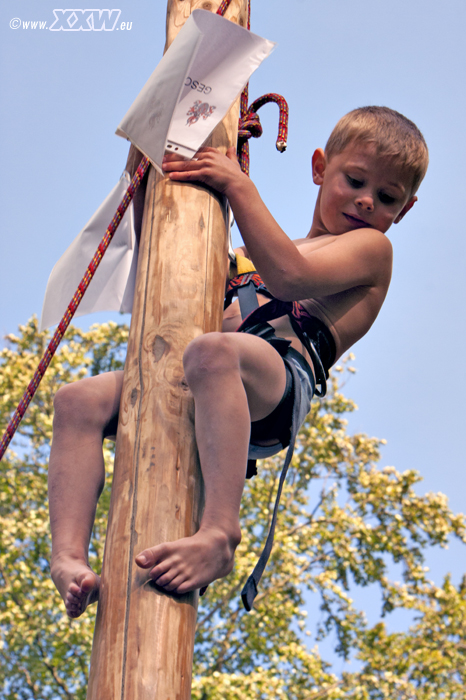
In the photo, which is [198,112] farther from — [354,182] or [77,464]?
[77,464]

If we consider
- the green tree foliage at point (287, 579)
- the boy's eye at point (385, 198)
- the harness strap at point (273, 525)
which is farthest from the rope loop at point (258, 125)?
the green tree foliage at point (287, 579)

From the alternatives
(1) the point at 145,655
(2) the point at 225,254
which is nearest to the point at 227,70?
(2) the point at 225,254

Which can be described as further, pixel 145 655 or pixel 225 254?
pixel 225 254

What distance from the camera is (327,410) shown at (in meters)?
9.49

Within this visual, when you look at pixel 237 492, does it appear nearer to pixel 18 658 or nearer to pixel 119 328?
pixel 18 658

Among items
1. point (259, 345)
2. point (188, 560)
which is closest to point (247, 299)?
point (259, 345)

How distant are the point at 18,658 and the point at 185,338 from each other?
7.71m

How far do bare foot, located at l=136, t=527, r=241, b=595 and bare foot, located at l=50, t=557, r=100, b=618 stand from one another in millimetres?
160

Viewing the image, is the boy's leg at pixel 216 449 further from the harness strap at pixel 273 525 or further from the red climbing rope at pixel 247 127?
the red climbing rope at pixel 247 127

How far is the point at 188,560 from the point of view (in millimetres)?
1405

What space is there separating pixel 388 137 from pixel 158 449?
3.84 feet

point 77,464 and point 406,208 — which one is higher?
point 406,208

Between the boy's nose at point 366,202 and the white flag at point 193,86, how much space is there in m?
0.47

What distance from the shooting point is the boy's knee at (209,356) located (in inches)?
61.6
